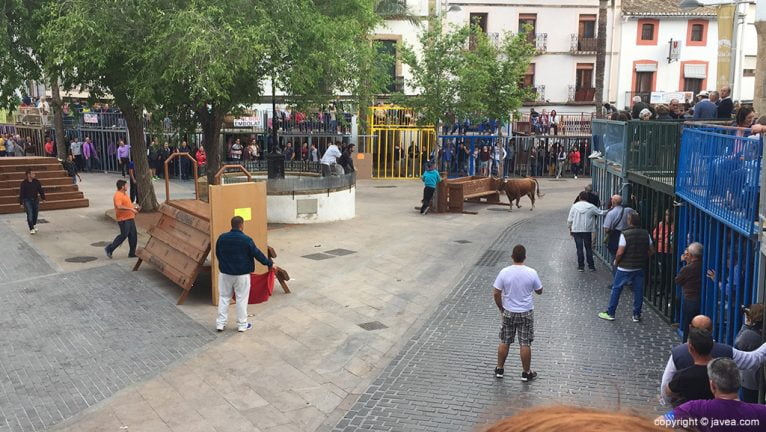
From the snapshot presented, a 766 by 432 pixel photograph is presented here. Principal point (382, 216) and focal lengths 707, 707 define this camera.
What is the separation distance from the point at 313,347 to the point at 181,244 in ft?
13.2

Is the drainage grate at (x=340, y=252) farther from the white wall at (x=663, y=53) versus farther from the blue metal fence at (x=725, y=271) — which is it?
the white wall at (x=663, y=53)

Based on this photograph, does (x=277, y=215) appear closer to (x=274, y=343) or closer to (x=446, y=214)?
(x=446, y=214)

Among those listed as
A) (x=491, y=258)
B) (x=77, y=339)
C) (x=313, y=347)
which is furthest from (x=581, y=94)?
(x=77, y=339)

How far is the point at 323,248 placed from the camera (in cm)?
1608

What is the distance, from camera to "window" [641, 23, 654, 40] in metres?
39.5

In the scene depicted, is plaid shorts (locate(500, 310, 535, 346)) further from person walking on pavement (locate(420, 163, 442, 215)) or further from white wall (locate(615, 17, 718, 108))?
white wall (locate(615, 17, 718, 108))

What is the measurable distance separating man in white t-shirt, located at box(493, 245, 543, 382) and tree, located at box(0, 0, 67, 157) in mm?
12162

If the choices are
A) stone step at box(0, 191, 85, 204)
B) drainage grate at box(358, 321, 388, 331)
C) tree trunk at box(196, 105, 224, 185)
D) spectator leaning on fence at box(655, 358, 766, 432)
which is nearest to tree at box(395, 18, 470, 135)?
tree trunk at box(196, 105, 224, 185)

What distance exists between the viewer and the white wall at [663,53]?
1550 inches

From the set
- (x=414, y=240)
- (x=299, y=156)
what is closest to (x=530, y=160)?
(x=299, y=156)

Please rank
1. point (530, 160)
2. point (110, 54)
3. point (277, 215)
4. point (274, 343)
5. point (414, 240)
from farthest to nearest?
point (530, 160) → point (277, 215) → point (414, 240) → point (110, 54) → point (274, 343)

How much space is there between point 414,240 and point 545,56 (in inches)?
1013

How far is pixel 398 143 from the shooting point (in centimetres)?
3158

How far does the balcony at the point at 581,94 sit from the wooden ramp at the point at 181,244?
30.5 metres
